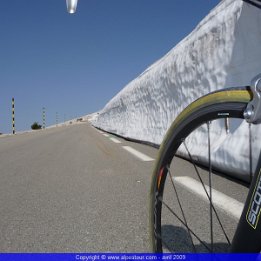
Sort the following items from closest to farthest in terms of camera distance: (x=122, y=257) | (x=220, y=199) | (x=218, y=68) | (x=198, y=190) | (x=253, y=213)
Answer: (x=253, y=213), (x=122, y=257), (x=220, y=199), (x=198, y=190), (x=218, y=68)

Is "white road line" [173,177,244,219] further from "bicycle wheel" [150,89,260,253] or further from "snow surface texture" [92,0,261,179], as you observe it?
"snow surface texture" [92,0,261,179]

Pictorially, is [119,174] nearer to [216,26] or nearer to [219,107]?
[216,26]

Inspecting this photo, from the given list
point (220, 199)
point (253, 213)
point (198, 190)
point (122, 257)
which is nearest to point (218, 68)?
point (198, 190)

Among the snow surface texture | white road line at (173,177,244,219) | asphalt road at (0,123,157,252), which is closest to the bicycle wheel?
white road line at (173,177,244,219)

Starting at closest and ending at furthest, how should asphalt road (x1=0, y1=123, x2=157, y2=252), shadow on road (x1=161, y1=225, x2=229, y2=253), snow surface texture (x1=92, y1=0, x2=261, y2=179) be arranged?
shadow on road (x1=161, y1=225, x2=229, y2=253), asphalt road (x1=0, y1=123, x2=157, y2=252), snow surface texture (x1=92, y1=0, x2=261, y2=179)

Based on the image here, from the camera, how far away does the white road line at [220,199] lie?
126 inches

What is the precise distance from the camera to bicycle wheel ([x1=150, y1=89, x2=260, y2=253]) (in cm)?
136

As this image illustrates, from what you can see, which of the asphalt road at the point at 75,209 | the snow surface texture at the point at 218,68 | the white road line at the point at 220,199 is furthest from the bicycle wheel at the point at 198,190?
the asphalt road at the point at 75,209

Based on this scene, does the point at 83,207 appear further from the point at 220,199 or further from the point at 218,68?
the point at 218,68

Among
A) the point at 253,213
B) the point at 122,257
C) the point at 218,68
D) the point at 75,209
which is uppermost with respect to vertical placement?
the point at 218,68

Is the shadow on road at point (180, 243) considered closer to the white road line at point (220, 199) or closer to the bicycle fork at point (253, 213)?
the white road line at point (220, 199)

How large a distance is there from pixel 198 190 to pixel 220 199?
1.68 ft

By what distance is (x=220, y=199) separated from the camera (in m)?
3.63

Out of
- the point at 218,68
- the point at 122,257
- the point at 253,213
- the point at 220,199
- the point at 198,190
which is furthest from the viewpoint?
the point at 218,68
